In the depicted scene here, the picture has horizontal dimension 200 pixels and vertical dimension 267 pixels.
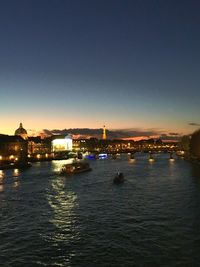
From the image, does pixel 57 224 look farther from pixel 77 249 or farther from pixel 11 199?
pixel 11 199

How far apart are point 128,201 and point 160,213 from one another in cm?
928

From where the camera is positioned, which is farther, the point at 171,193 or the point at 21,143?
the point at 21,143

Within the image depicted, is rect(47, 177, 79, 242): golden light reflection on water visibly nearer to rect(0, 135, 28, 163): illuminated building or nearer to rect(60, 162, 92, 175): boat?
rect(60, 162, 92, 175): boat

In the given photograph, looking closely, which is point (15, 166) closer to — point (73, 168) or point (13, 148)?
point (73, 168)

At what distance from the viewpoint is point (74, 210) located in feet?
141

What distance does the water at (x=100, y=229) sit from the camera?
1029 inches

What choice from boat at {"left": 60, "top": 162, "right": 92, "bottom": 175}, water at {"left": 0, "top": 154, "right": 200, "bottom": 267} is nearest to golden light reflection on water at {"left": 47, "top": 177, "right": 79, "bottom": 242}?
water at {"left": 0, "top": 154, "right": 200, "bottom": 267}

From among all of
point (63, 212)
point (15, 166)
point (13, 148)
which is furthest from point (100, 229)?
point (13, 148)

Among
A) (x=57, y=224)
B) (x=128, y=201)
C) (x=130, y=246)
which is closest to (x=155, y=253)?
(x=130, y=246)

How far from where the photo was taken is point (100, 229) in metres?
33.6

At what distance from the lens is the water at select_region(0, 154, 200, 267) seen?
26.1m

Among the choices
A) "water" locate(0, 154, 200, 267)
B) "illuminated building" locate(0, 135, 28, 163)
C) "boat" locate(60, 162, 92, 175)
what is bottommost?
"water" locate(0, 154, 200, 267)

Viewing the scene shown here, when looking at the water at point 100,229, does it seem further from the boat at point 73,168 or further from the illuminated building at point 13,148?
the illuminated building at point 13,148

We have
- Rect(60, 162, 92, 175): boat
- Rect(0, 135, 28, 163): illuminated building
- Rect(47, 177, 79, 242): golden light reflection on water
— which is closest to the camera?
Rect(47, 177, 79, 242): golden light reflection on water
